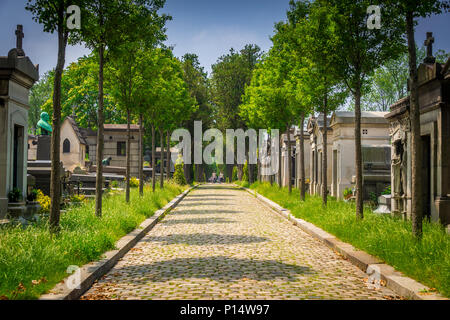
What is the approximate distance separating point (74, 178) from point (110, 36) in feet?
41.6

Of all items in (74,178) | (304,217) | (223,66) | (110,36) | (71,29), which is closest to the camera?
(71,29)

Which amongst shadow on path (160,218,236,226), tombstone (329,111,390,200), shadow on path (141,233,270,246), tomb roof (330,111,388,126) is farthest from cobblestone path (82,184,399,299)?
tomb roof (330,111,388,126)

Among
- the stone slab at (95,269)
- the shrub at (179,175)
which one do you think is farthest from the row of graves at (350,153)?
the shrub at (179,175)

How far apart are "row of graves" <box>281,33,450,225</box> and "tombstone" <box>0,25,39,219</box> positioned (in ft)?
31.3

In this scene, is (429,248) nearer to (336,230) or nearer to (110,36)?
(336,230)

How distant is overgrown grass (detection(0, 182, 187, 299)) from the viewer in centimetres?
538

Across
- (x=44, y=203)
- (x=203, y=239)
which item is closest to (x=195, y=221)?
(x=203, y=239)

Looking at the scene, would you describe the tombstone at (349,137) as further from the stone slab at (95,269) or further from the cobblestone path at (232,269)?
the stone slab at (95,269)

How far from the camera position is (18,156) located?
39.7 feet

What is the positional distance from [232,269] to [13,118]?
22.2 feet

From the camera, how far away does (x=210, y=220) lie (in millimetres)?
15133

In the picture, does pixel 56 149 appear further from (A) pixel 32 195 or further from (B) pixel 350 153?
(B) pixel 350 153

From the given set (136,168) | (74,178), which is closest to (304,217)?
(74,178)

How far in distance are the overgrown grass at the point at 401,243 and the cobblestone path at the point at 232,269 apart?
20.5 inches
